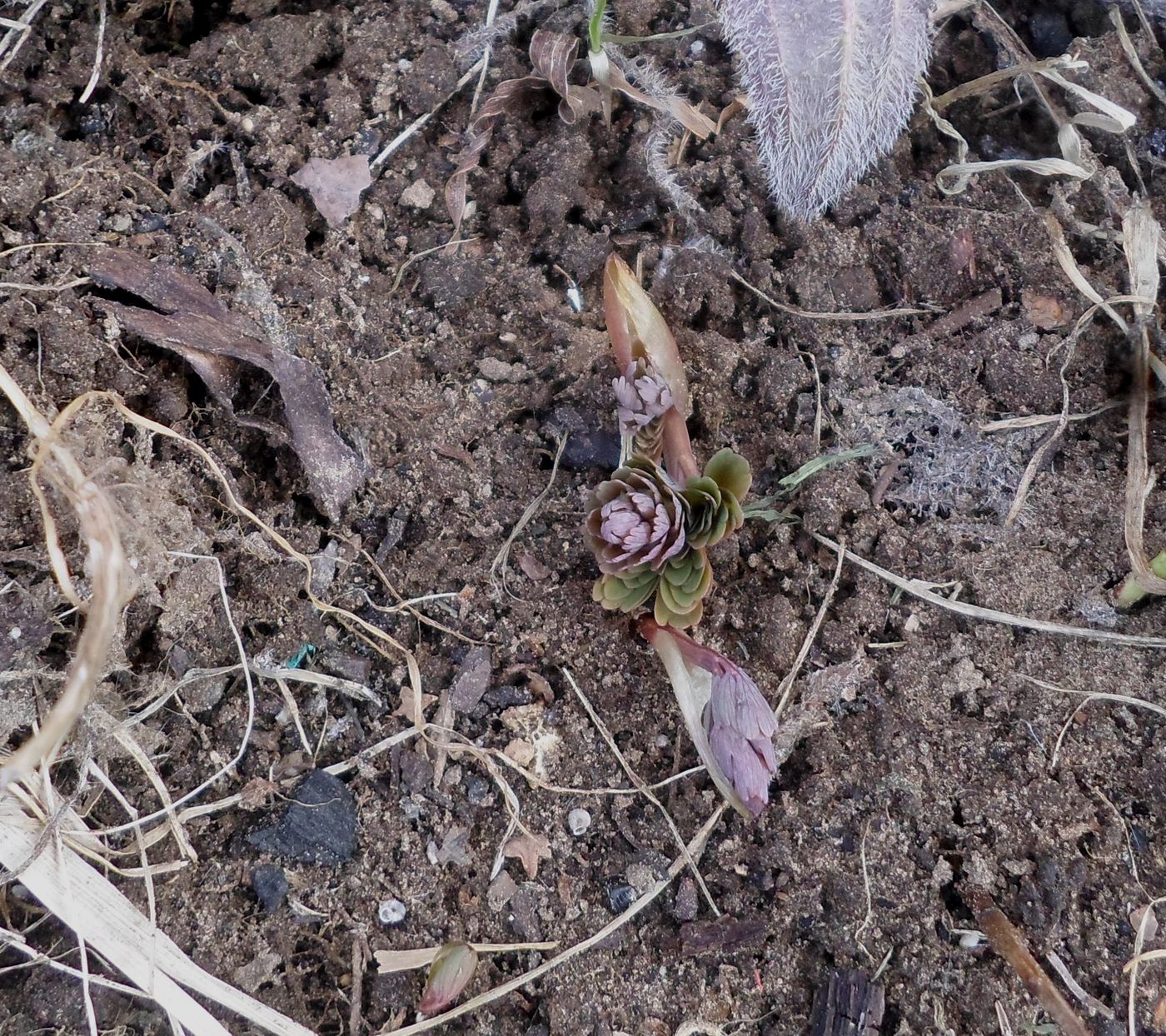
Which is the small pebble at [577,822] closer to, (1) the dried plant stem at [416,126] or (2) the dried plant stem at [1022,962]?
(2) the dried plant stem at [1022,962]

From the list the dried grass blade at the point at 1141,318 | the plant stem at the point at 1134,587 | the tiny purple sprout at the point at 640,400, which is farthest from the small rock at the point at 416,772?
the dried grass blade at the point at 1141,318

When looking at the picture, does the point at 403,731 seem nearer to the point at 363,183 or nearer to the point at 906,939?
the point at 906,939

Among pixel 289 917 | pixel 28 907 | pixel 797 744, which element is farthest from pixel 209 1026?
pixel 797 744

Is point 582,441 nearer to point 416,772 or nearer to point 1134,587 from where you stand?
point 416,772

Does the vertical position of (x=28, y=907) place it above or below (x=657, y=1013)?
above

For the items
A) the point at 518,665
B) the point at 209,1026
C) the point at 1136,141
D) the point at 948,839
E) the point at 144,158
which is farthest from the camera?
the point at 1136,141

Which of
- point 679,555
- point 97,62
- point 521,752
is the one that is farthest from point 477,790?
point 97,62
